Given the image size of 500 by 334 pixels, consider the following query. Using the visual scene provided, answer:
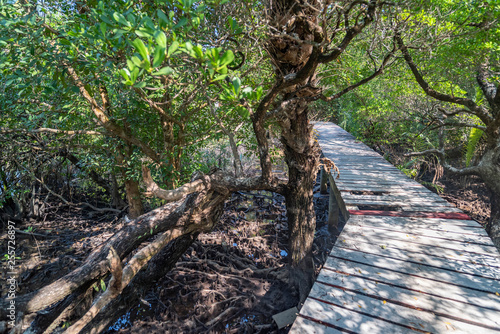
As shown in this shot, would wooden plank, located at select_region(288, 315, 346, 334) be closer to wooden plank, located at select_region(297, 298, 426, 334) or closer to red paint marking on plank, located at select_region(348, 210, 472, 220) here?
wooden plank, located at select_region(297, 298, 426, 334)

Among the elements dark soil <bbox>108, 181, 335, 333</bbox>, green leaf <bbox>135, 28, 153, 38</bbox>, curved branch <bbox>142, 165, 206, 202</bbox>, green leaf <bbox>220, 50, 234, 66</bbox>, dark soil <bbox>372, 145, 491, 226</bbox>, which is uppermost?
green leaf <bbox>135, 28, 153, 38</bbox>

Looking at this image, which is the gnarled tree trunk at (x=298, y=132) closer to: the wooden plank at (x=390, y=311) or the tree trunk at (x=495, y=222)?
the wooden plank at (x=390, y=311)

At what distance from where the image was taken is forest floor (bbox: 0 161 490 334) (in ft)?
12.8

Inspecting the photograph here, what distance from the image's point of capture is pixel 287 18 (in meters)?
2.93

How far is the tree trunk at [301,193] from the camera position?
3840mm

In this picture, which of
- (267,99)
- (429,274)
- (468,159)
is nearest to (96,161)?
(267,99)

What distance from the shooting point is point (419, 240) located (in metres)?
2.90

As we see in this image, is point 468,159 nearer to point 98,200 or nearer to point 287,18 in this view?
point 287,18

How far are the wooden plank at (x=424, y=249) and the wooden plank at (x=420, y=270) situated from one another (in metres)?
0.17

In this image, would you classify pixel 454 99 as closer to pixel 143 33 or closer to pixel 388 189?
pixel 388 189

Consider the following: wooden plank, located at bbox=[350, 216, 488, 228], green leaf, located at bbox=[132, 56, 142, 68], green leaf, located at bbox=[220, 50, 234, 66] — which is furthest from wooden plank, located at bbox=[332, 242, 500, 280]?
green leaf, located at bbox=[132, 56, 142, 68]

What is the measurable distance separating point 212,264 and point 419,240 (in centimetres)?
341

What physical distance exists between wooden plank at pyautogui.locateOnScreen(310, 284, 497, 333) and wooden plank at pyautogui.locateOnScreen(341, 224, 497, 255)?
98cm

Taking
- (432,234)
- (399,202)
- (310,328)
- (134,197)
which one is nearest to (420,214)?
(399,202)
